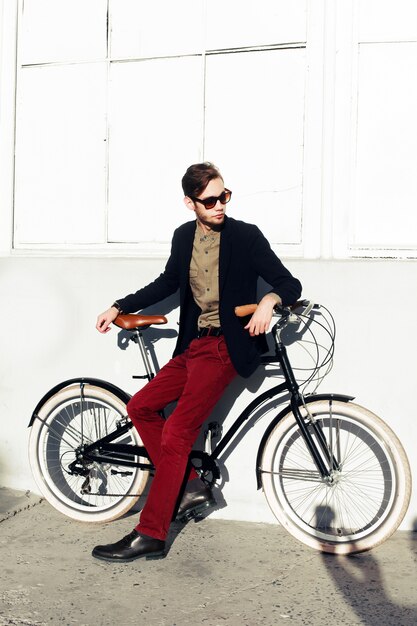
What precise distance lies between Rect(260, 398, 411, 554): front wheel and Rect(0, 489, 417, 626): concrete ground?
156 mm

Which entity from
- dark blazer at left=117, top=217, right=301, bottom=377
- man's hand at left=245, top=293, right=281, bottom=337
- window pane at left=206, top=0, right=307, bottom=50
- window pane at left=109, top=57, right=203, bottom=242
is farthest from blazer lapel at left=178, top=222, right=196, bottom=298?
window pane at left=206, top=0, right=307, bottom=50

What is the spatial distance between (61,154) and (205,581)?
10.2ft

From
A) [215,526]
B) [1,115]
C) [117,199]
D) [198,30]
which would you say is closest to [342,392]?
[215,526]

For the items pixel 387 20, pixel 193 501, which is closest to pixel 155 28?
pixel 387 20

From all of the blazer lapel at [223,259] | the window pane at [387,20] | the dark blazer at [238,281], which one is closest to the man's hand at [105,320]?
the dark blazer at [238,281]

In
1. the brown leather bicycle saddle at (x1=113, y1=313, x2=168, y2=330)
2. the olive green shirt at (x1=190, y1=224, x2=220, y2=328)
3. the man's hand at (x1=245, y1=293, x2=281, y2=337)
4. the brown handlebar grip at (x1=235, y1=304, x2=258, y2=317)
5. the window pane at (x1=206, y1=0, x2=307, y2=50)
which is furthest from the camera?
the window pane at (x1=206, y1=0, x2=307, y2=50)

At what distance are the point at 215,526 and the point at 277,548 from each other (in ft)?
1.70

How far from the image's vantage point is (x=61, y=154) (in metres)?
5.43

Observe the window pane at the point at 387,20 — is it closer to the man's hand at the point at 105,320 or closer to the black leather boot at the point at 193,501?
the man's hand at the point at 105,320

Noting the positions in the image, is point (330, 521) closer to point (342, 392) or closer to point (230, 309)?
point (342, 392)

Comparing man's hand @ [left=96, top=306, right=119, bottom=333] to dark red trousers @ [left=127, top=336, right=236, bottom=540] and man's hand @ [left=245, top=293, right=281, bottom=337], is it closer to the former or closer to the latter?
dark red trousers @ [left=127, top=336, right=236, bottom=540]

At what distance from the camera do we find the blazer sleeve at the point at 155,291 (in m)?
4.57

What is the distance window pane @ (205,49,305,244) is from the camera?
4.92 metres

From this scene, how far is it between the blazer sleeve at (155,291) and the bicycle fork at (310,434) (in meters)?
0.81
